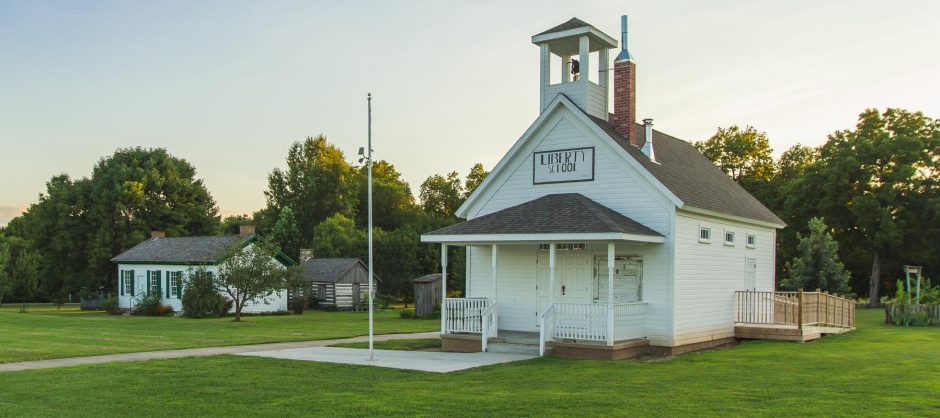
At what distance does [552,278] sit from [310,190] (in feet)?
202

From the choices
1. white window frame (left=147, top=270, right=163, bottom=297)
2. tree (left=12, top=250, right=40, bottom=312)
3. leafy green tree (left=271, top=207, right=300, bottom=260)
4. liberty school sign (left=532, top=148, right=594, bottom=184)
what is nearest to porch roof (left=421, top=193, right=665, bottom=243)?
liberty school sign (left=532, top=148, right=594, bottom=184)

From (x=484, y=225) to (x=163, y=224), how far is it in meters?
46.8

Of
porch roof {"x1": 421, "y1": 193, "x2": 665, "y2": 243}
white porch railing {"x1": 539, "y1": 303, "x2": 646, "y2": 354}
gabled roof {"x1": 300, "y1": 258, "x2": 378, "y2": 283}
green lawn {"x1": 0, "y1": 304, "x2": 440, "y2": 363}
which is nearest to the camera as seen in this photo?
porch roof {"x1": 421, "y1": 193, "x2": 665, "y2": 243}

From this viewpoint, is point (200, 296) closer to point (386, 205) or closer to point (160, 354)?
point (160, 354)

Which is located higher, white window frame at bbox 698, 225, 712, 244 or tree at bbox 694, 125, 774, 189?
tree at bbox 694, 125, 774, 189

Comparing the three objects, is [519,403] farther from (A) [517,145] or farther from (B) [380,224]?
(B) [380,224]

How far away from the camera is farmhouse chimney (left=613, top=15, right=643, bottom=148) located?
22.5 meters

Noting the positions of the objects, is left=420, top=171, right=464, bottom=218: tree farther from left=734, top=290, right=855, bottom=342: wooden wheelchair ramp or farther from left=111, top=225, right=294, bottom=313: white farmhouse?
left=734, top=290, right=855, bottom=342: wooden wheelchair ramp

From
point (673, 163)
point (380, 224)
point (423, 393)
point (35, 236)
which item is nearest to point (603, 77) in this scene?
point (673, 163)

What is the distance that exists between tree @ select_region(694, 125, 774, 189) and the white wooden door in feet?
120

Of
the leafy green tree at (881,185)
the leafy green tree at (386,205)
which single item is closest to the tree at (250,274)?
the leafy green tree at (881,185)

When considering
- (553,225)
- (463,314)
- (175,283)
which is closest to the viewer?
(553,225)

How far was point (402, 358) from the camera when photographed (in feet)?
60.1

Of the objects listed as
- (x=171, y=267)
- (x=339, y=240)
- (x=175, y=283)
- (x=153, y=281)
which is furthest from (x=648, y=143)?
(x=339, y=240)
